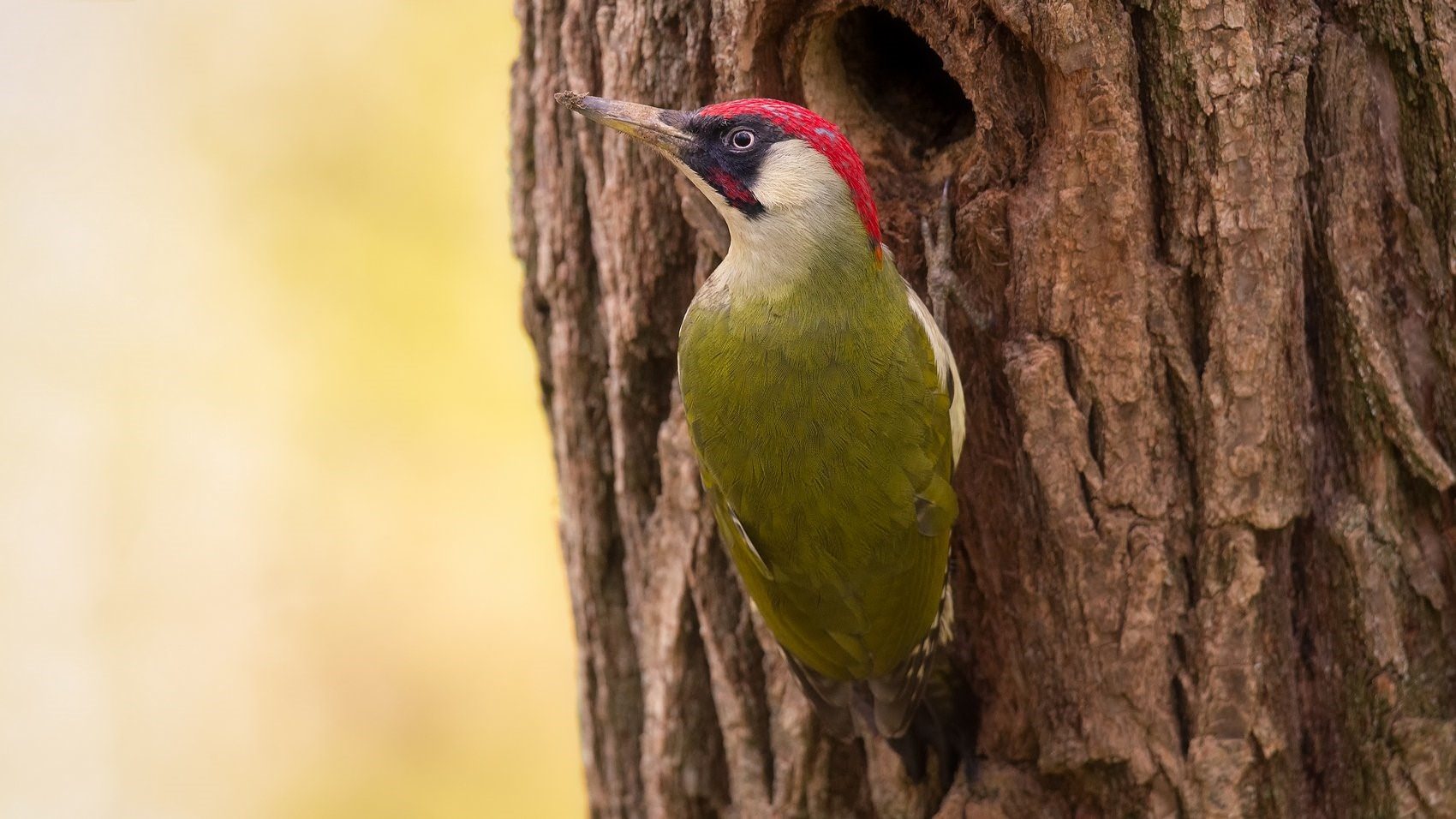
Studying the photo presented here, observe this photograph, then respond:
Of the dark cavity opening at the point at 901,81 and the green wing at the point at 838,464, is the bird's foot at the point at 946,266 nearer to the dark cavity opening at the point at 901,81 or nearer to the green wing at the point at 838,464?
the green wing at the point at 838,464

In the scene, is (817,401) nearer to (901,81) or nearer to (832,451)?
(832,451)

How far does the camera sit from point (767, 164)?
2602 millimetres

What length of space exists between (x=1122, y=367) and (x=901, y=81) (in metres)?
0.91

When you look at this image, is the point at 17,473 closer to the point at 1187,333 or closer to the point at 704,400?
the point at 704,400

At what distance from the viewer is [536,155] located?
3.01m

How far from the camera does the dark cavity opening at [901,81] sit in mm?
2852

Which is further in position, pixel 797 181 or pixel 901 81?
pixel 901 81

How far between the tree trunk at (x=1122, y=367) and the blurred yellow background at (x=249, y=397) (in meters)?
2.50

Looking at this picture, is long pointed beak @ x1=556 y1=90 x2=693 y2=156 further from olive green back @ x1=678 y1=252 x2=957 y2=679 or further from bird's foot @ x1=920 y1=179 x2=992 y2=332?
bird's foot @ x1=920 y1=179 x2=992 y2=332

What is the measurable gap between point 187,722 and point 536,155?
3619 mm

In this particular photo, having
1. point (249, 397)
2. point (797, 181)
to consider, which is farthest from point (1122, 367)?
point (249, 397)

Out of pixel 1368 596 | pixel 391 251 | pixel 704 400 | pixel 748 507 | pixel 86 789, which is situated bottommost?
pixel 86 789

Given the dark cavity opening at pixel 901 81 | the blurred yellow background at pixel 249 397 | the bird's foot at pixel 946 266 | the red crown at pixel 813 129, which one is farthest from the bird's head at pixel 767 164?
the blurred yellow background at pixel 249 397

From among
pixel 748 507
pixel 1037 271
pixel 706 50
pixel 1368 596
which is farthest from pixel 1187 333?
pixel 706 50
